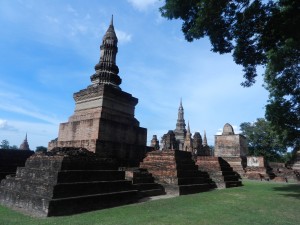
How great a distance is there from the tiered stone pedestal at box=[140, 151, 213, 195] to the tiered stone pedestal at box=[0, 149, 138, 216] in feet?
10.0

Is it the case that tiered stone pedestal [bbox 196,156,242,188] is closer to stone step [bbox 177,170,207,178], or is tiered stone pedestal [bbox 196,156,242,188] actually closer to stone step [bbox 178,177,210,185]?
stone step [bbox 178,177,210,185]

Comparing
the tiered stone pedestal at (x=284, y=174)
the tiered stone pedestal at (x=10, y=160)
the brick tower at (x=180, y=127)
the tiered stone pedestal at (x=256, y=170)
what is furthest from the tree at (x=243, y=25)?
the brick tower at (x=180, y=127)

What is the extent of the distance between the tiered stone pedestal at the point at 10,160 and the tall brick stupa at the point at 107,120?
2713mm

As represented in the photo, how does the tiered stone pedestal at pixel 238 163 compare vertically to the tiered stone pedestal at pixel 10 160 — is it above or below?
above

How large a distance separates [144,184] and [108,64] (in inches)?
405

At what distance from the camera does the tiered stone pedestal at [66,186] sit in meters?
7.37

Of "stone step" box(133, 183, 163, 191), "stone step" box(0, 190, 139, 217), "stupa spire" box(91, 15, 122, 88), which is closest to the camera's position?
"stone step" box(0, 190, 139, 217)

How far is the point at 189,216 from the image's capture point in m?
7.15

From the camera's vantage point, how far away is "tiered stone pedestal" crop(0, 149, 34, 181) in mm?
12277

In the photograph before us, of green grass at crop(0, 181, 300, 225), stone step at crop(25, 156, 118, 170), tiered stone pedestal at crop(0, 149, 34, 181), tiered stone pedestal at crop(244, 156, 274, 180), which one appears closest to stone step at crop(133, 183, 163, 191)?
stone step at crop(25, 156, 118, 170)

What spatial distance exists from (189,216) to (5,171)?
9408mm

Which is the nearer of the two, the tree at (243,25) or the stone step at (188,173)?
the tree at (243,25)

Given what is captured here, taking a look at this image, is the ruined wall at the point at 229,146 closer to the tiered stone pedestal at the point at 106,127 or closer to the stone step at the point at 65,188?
the tiered stone pedestal at the point at 106,127

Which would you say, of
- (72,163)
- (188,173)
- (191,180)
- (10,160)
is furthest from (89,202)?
(10,160)
